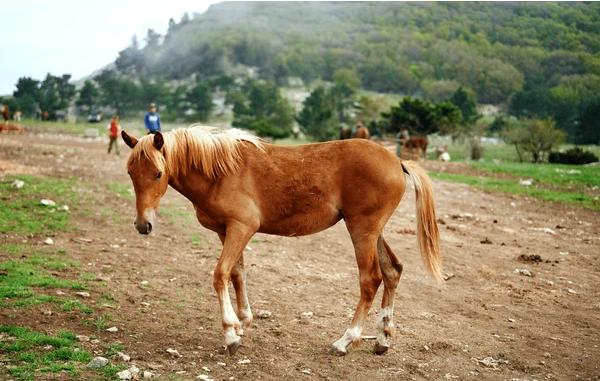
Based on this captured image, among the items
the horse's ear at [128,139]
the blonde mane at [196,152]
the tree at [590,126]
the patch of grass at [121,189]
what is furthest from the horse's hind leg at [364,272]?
the tree at [590,126]

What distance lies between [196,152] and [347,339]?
8.06ft

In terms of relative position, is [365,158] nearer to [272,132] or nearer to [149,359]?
[149,359]

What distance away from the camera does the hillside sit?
57438mm

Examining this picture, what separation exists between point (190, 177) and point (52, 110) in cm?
9541

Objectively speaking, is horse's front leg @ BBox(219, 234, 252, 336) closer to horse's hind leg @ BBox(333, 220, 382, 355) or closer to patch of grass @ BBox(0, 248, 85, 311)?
horse's hind leg @ BBox(333, 220, 382, 355)

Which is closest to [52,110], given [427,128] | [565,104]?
[427,128]

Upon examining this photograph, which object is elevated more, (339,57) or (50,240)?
(339,57)

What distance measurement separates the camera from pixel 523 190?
18297 mm

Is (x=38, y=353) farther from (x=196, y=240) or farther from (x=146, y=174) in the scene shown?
(x=196, y=240)

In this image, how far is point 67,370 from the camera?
4.20m

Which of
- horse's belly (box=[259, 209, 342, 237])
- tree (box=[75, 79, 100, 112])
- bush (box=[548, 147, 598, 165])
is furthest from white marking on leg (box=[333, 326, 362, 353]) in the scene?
tree (box=[75, 79, 100, 112])

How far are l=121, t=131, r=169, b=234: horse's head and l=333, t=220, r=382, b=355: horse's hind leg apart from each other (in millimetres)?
2018

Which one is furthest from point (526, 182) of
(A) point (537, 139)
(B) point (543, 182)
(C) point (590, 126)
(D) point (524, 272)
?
(C) point (590, 126)

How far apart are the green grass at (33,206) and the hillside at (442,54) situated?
35674 millimetres
